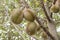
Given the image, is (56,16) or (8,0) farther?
(8,0)

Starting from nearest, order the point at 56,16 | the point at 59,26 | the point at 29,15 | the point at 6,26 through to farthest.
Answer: the point at 29,15 → the point at 59,26 → the point at 56,16 → the point at 6,26

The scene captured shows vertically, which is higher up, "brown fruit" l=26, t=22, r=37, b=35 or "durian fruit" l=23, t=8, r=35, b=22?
"durian fruit" l=23, t=8, r=35, b=22

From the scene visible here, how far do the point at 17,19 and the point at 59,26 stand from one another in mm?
290

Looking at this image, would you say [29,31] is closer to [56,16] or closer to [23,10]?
[23,10]

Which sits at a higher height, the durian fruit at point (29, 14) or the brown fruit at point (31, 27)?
the durian fruit at point (29, 14)

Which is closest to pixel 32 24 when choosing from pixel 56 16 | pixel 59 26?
pixel 59 26

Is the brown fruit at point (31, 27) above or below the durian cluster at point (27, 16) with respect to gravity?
below

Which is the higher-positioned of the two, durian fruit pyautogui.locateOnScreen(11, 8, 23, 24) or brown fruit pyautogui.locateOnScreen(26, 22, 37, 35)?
durian fruit pyautogui.locateOnScreen(11, 8, 23, 24)

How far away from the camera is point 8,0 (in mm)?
1456

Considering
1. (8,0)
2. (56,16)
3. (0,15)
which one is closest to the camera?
(56,16)

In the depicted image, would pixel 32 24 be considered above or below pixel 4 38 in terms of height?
above

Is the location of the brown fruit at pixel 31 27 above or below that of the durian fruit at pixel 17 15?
below

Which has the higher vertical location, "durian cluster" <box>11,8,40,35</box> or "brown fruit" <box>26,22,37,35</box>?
"durian cluster" <box>11,8,40,35</box>

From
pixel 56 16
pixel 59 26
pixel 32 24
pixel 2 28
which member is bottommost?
pixel 2 28
